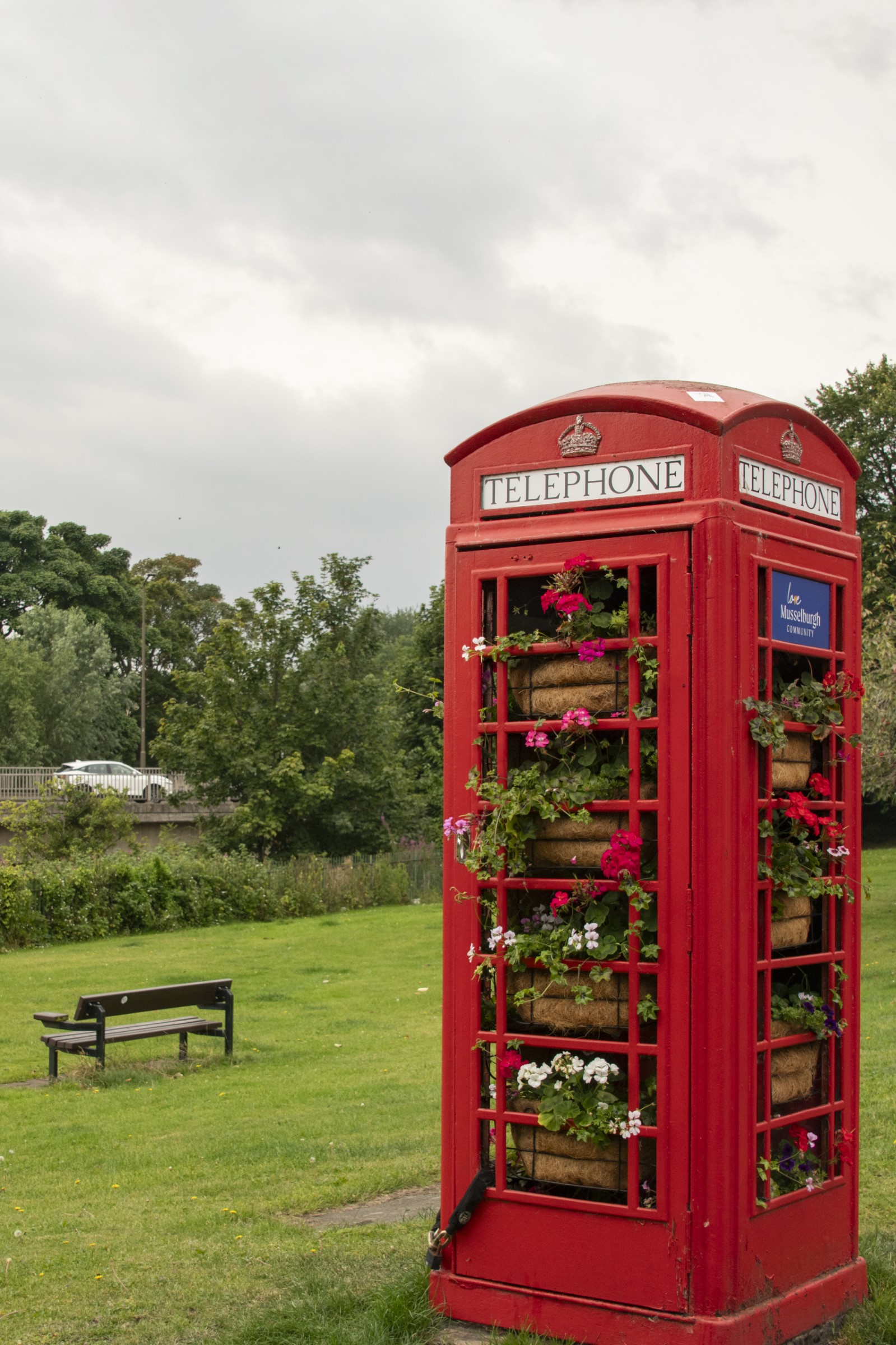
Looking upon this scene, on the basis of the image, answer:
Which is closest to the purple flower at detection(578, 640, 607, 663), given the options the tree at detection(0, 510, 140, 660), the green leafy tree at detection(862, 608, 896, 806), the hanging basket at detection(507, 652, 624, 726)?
the hanging basket at detection(507, 652, 624, 726)

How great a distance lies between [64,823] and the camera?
2733 centimetres

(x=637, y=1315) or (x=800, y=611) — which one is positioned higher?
(x=800, y=611)

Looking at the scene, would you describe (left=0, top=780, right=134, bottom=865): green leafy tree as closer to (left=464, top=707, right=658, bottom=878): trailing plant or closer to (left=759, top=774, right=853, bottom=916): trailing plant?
(left=464, top=707, right=658, bottom=878): trailing plant

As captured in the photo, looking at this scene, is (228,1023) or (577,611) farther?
(228,1023)

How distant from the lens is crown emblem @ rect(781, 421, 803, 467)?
5.02 metres

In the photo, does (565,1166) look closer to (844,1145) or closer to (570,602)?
(844,1145)

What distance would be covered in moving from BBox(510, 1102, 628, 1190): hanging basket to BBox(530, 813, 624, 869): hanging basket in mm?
903

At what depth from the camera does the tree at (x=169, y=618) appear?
2876 inches

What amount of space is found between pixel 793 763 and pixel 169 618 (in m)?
77.8

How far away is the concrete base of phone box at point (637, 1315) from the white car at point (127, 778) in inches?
1258

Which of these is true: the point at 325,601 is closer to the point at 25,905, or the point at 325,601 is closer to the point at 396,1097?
the point at 25,905

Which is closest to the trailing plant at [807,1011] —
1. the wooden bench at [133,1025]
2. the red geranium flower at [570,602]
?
the red geranium flower at [570,602]

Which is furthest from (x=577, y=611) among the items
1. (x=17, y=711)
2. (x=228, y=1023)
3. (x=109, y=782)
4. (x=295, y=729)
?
(x=17, y=711)

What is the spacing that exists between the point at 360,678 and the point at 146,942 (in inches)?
455
